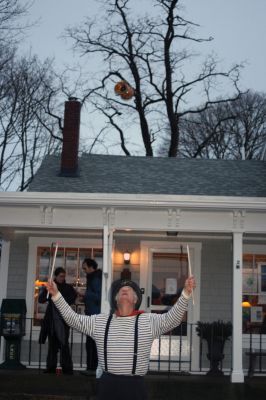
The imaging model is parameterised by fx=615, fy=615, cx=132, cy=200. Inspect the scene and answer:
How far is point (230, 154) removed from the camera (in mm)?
31516

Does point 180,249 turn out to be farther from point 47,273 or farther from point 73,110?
point 73,110

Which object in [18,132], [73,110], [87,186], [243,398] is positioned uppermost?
[18,132]

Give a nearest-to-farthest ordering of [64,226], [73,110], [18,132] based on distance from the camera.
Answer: [64,226], [73,110], [18,132]

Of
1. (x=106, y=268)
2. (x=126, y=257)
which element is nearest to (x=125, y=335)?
(x=106, y=268)

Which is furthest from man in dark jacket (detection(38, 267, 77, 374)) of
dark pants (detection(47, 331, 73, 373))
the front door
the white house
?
the front door

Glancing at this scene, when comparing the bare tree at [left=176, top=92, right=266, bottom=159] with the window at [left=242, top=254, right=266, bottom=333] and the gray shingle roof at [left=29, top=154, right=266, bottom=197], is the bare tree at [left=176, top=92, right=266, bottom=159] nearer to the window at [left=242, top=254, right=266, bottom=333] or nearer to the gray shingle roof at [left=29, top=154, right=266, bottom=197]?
the gray shingle roof at [left=29, top=154, right=266, bottom=197]

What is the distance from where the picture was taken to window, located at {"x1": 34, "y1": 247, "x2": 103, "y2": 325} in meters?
11.0

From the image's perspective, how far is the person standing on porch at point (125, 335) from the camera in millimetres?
3881

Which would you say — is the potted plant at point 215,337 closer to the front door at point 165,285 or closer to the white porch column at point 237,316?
the front door at point 165,285

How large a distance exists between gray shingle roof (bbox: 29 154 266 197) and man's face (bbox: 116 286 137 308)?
7490mm

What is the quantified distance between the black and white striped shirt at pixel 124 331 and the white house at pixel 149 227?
14.9ft

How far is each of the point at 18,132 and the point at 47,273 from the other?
16754 millimetres

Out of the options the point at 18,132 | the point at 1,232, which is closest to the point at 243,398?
the point at 1,232

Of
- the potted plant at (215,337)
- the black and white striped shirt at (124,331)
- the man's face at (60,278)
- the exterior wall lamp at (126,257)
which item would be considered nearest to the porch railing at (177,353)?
the potted plant at (215,337)
